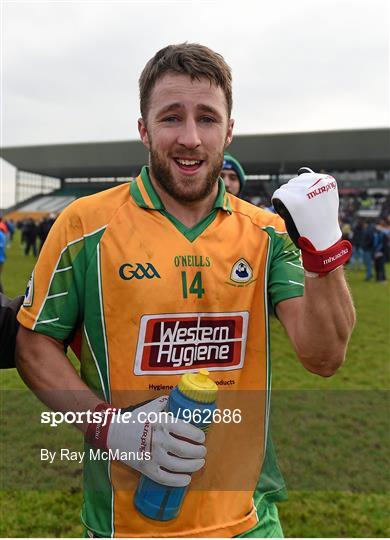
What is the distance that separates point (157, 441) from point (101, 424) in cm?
21

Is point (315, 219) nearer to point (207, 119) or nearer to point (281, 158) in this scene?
point (207, 119)

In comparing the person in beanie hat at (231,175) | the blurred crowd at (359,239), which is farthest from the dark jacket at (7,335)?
the blurred crowd at (359,239)

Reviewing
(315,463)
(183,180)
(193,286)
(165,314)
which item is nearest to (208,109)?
(183,180)

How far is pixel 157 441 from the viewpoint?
1.52 meters

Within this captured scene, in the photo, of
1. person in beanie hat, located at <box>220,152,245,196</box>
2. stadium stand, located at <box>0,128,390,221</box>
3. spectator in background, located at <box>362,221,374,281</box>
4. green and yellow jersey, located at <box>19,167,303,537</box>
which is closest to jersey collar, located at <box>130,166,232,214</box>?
green and yellow jersey, located at <box>19,167,303,537</box>

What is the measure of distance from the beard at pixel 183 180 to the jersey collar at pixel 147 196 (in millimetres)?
52

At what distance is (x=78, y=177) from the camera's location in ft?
162

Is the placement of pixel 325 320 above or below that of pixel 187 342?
above

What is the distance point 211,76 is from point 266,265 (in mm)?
685

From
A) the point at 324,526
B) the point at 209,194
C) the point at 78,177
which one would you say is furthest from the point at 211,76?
the point at 78,177

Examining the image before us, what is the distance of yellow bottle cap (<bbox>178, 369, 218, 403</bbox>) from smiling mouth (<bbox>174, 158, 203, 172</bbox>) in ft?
2.23

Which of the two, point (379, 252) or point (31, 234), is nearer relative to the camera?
point (379, 252)

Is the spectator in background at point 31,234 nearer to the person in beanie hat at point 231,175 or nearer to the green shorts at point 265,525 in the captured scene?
the person in beanie hat at point 231,175

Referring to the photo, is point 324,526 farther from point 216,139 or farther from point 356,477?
point 216,139
